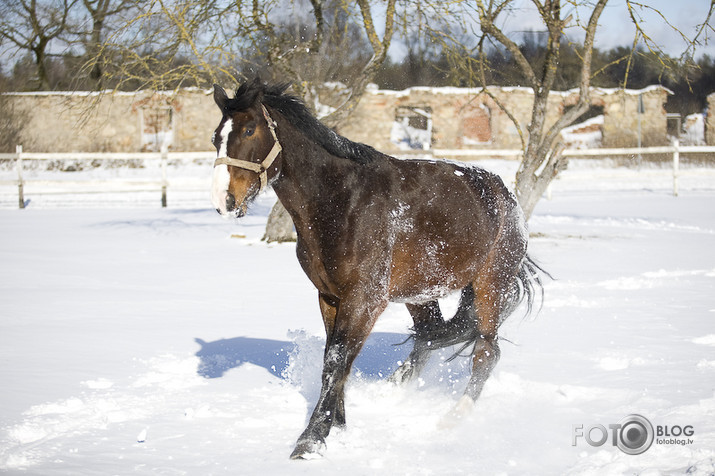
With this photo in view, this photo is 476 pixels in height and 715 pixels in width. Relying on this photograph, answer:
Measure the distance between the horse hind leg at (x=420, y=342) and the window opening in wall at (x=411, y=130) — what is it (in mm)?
23316

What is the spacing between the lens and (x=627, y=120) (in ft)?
90.4

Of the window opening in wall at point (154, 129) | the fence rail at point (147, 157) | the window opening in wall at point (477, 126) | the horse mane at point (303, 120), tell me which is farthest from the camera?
the window opening in wall at point (477, 126)

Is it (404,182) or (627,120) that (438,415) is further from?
(627,120)

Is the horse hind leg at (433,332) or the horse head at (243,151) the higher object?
the horse head at (243,151)

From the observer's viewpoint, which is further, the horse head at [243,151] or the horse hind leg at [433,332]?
the horse hind leg at [433,332]

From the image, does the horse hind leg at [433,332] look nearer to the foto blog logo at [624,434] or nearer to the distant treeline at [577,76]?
the foto blog logo at [624,434]

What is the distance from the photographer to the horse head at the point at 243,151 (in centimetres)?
315

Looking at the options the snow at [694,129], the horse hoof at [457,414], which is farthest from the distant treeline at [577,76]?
the horse hoof at [457,414]

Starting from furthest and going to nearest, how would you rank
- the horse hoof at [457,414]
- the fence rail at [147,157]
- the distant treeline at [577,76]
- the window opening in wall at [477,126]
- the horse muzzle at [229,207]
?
1. the distant treeline at [577,76]
2. the window opening in wall at [477,126]
3. the fence rail at [147,157]
4. the horse hoof at [457,414]
5. the horse muzzle at [229,207]

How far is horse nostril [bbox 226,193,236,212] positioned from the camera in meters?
3.15

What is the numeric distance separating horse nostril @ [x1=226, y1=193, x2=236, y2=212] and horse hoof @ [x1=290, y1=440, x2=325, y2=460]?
1.17 meters

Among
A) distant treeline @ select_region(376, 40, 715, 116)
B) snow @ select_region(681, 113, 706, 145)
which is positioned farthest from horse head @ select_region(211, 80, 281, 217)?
snow @ select_region(681, 113, 706, 145)

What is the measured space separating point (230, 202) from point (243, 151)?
258mm

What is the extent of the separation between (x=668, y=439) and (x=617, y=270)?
5.41 meters
